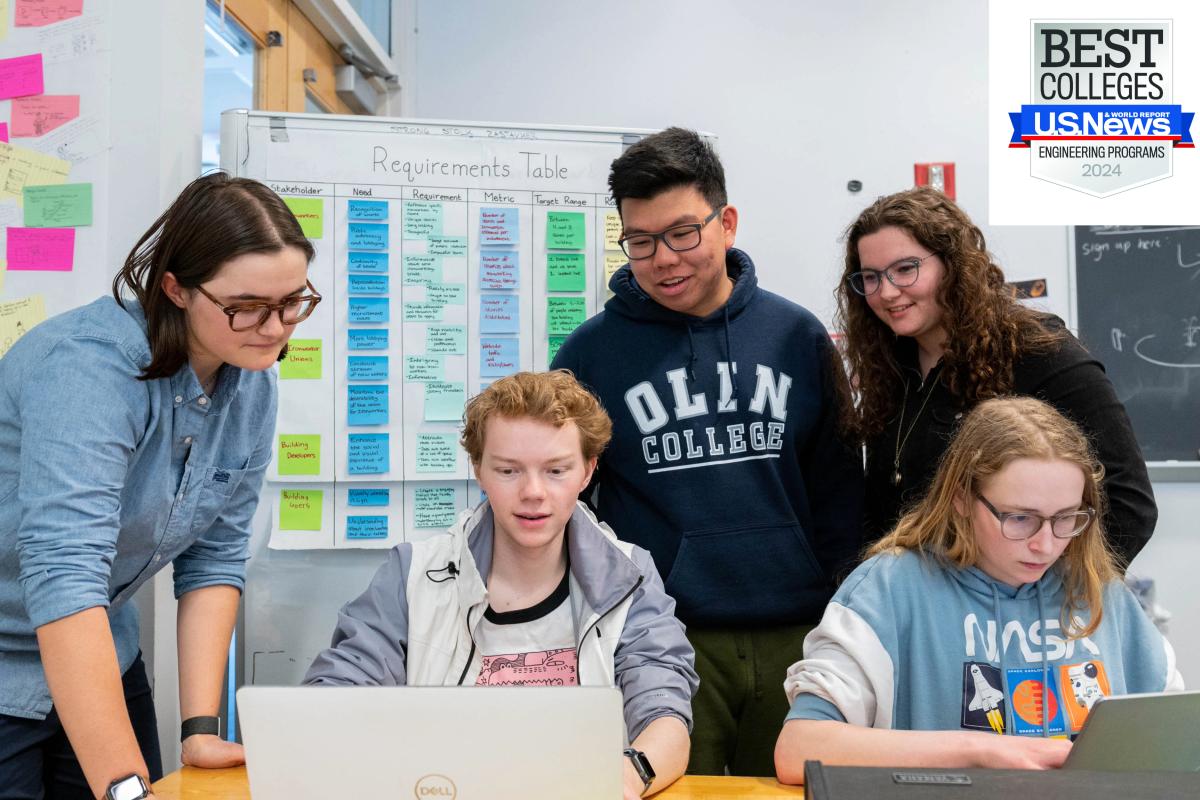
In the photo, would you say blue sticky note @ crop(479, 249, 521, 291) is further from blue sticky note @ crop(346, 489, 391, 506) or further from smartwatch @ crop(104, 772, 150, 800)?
smartwatch @ crop(104, 772, 150, 800)

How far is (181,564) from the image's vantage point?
4.93ft

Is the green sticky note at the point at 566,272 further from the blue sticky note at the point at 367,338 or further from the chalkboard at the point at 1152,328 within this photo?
the chalkboard at the point at 1152,328

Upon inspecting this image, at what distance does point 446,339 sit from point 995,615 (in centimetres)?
132

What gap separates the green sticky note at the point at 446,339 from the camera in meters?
2.24

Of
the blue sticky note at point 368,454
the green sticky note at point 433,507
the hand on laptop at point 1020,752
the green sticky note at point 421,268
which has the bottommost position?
the hand on laptop at point 1020,752

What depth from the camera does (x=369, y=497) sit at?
2.20 metres

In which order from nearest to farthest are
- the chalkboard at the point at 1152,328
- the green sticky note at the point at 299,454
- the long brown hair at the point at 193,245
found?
1. the long brown hair at the point at 193,245
2. the green sticky note at the point at 299,454
3. the chalkboard at the point at 1152,328

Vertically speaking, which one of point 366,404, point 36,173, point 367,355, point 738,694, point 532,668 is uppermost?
point 36,173

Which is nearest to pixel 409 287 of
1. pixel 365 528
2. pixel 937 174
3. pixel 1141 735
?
pixel 365 528

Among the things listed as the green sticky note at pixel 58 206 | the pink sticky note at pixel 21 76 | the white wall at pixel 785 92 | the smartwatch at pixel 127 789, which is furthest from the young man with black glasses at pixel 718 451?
the white wall at pixel 785 92

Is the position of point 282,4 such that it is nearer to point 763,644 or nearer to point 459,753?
point 763,644

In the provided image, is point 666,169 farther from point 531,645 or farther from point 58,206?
point 58,206

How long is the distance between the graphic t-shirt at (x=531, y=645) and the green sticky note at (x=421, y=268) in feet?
3.24

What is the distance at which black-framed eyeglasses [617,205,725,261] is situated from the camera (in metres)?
1.66
